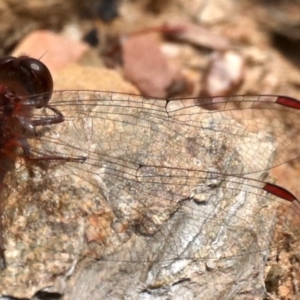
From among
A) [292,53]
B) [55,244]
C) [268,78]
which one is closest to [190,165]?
[55,244]

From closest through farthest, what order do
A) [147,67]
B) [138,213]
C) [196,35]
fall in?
[138,213] → [147,67] → [196,35]

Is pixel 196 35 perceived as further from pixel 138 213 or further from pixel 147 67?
pixel 138 213

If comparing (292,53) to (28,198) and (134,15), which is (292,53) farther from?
(28,198)

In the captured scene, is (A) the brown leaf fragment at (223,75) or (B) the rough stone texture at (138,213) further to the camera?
(A) the brown leaf fragment at (223,75)

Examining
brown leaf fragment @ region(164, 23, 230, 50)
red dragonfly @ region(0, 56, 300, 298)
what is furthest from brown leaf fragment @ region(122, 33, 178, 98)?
red dragonfly @ region(0, 56, 300, 298)

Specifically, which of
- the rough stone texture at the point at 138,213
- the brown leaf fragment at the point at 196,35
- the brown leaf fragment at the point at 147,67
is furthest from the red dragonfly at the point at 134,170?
the brown leaf fragment at the point at 196,35

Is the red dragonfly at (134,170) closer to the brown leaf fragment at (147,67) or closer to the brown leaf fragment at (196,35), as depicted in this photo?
the brown leaf fragment at (147,67)

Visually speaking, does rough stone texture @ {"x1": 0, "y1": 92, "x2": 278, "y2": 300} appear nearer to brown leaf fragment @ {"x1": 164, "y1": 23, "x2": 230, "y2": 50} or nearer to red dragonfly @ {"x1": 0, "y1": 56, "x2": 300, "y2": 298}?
red dragonfly @ {"x1": 0, "y1": 56, "x2": 300, "y2": 298}

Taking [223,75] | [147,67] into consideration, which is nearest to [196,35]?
[223,75]
